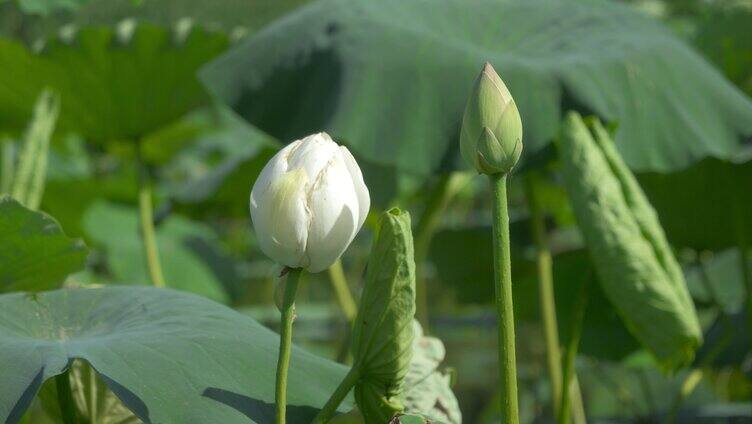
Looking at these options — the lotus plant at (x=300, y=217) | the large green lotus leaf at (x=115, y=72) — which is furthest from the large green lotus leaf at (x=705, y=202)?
the lotus plant at (x=300, y=217)

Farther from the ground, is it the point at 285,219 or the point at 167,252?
the point at 285,219

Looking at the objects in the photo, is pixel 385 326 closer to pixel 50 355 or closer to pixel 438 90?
pixel 50 355

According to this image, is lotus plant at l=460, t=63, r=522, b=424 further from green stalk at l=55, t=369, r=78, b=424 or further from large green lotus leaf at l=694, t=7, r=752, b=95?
large green lotus leaf at l=694, t=7, r=752, b=95

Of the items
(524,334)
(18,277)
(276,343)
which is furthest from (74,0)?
(524,334)

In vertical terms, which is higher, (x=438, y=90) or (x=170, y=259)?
(x=438, y=90)

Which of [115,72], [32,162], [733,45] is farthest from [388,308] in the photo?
[733,45]

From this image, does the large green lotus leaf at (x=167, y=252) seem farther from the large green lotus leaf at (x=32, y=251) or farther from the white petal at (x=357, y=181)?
the white petal at (x=357, y=181)

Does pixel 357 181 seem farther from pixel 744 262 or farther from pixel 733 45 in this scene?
pixel 733 45
